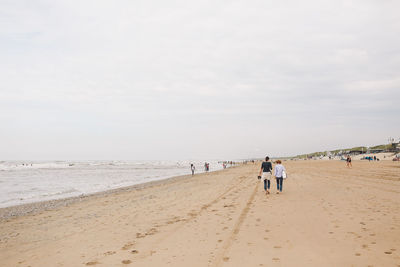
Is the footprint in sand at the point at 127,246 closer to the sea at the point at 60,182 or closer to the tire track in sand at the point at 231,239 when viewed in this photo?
the tire track in sand at the point at 231,239

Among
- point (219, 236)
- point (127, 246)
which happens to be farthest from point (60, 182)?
point (219, 236)

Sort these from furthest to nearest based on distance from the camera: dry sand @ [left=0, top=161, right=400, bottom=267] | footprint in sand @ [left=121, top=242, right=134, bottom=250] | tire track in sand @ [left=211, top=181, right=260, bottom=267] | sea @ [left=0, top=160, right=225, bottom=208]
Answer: sea @ [left=0, top=160, right=225, bottom=208] → footprint in sand @ [left=121, top=242, right=134, bottom=250] → dry sand @ [left=0, top=161, right=400, bottom=267] → tire track in sand @ [left=211, top=181, right=260, bottom=267]

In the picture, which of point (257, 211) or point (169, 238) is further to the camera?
point (257, 211)

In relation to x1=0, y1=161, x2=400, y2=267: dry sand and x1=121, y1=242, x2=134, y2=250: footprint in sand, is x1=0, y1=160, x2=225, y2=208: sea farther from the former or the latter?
x1=121, y1=242, x2=134, y2=250: footprint in sand

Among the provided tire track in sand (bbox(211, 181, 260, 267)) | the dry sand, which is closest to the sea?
the dry sand

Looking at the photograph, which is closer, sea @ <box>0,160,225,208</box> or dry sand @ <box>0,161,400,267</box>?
dry sand @ <box>0,161,400,267</box>

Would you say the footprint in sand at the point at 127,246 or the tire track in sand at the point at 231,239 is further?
the footprint in sand at the point at 127,246

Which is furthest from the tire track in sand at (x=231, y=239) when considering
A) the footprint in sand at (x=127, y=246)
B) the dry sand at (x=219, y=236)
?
the footprint in sand at (x=127, y=246)

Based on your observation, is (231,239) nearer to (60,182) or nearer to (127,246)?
(127,246)

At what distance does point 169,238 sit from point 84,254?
2157 mm

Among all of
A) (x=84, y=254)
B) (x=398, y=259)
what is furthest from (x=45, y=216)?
(x=398, y=259)

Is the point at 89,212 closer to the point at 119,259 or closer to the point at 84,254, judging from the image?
the point at 84,254

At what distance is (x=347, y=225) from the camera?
802cm

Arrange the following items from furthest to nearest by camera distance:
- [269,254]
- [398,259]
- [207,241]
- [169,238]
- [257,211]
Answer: [257,211]
[169,238]
[207,241]
[269,254]
[398,259]
